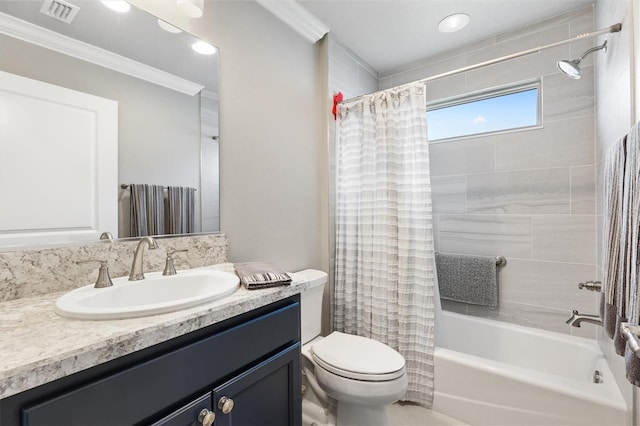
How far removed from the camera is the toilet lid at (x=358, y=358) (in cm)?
130

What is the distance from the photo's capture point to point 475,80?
7.13ft

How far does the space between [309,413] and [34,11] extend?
2130 mm

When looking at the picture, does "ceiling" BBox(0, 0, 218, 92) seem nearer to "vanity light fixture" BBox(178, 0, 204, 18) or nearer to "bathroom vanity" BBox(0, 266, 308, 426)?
"vanity light fixture" BBox(178, 0, 204, 18)

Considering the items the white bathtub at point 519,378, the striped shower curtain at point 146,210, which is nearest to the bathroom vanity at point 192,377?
the striped shower curtain at point 146,210

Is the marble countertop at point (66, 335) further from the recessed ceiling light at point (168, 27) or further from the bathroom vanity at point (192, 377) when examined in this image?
the recessed ceiling light at point (168, 27)

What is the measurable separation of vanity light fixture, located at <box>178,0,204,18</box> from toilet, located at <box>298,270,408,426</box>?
1.41 m

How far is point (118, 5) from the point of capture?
3.75 feet

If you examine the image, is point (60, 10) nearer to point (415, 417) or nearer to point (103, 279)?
point (103, 279)

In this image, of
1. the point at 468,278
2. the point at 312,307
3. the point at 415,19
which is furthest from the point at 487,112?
the point at 312,307

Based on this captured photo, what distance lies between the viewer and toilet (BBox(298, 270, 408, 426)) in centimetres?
128

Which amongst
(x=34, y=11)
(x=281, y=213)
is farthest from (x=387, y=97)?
(x=34, y=11)

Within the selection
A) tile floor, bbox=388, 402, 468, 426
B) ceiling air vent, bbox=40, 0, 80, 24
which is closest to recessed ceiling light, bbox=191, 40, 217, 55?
ceiling air vent, bbox=40, 0, 80, 24

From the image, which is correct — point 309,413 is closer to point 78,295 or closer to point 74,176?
point 78,295

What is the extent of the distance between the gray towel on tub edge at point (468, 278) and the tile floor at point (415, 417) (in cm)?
81
